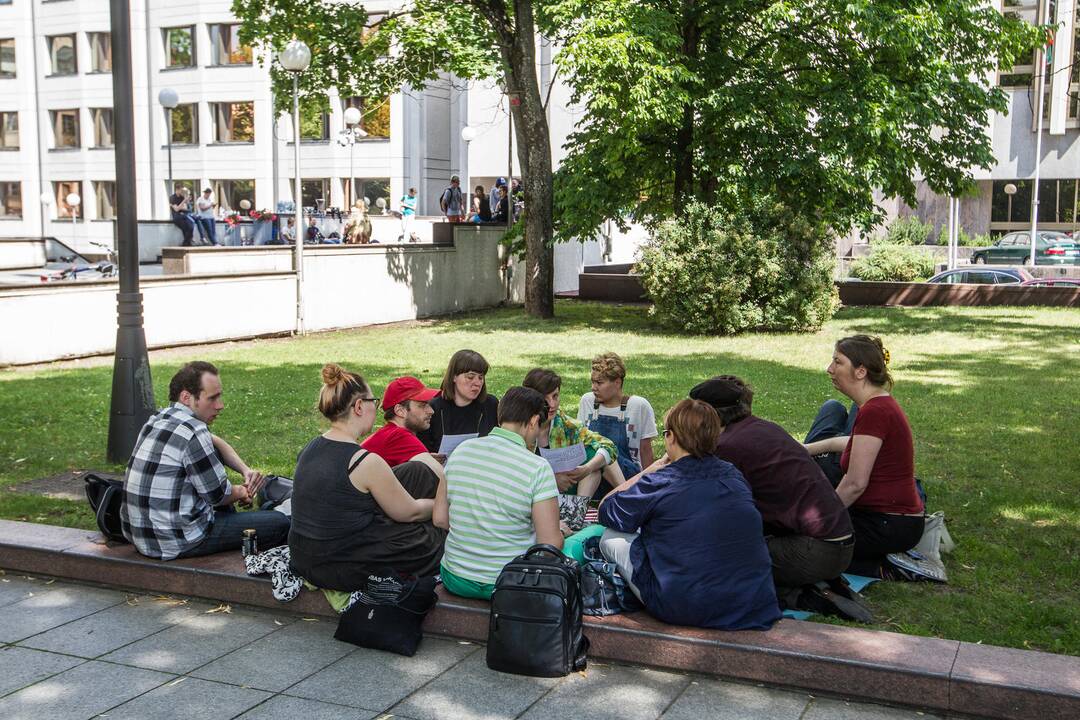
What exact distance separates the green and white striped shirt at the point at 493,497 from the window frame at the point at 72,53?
61.6m

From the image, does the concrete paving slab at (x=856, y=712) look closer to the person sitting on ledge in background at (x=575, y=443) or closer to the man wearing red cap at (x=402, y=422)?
the person sitting on ledge in background at (x=575, y=443)

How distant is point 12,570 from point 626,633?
389 cm

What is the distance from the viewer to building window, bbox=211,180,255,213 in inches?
2229

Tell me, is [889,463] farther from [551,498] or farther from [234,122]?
[234,122]

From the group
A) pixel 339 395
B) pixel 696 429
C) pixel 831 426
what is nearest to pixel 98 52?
pixel 831 426

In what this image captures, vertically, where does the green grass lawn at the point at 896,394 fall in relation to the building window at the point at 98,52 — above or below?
below

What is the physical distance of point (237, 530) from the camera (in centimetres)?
662

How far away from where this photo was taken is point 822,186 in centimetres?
2244

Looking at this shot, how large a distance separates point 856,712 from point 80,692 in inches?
133

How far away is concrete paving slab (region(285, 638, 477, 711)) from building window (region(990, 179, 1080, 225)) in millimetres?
52068

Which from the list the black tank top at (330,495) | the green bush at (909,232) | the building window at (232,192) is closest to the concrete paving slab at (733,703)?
the black tank top at (330,495)

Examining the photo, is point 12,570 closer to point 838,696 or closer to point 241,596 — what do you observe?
point 241,596

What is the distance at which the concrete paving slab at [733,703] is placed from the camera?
4824mm

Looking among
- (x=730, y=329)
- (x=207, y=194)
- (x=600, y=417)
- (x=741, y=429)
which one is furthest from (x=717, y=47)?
(x=741, y=429)
